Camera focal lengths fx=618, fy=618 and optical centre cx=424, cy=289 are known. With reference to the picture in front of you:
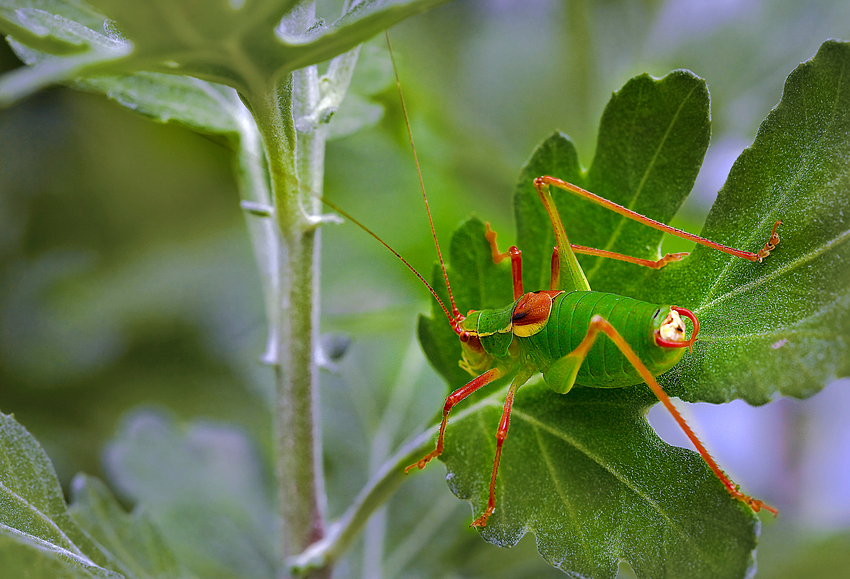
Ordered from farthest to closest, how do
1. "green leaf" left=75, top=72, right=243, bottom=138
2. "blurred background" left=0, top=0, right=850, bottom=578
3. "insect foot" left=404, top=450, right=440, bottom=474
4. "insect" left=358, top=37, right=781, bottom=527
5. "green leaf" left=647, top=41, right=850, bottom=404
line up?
"blurred background" left=0, top=0, right=850, bottom=578 → "green leaf" left=75, top=72, right=243, bottom=138 → "insect foot" left=404, top=450, right=440, bottom=474 → "insect" left=358, top=37, right=781, bottom=527 → "green leaf" left=647, top=41, right=850, bottom=404

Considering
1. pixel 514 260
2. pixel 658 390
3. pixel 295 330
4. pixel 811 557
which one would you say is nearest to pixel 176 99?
pixel 295 330

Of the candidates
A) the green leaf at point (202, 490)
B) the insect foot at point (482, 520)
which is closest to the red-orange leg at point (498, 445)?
the insect foot at point (482, 520)

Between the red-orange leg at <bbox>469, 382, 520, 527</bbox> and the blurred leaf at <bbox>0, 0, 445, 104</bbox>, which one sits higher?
the blurred leaf at <bbox>0, 0, 445, 104</bbox>

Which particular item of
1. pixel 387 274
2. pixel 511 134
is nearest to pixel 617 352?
pixel 387 274

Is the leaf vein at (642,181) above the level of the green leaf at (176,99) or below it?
below

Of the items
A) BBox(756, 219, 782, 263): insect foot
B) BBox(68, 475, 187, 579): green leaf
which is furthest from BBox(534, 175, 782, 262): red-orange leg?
BBox(68, 475, 187, 579): green leaf

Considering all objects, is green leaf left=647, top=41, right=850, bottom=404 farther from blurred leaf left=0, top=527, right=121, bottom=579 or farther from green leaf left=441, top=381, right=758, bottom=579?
blurred leaf left=0, top=527, right=121, bottom=579

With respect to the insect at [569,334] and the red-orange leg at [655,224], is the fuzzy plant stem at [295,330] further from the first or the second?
the red-orange leg at [655,224]

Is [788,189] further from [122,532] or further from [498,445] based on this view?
[122,532]
